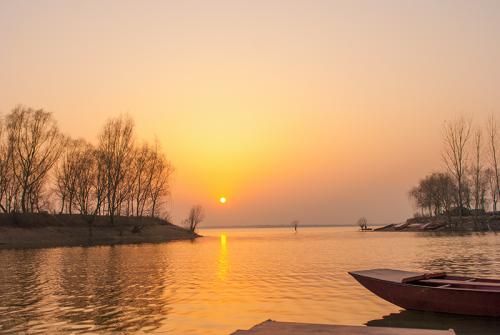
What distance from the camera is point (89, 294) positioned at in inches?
774

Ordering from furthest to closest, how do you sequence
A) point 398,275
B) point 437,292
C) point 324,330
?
point 398,275 < point 437,292 < point 324,330

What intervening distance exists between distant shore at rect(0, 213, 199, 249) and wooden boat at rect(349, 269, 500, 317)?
50153 millimetres

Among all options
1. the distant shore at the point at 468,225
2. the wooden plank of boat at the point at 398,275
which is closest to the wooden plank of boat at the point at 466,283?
the wooden plank of boat at the point at 398,275

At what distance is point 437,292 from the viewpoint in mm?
14164

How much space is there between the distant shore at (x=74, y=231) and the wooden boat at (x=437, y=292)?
5015 centimetres

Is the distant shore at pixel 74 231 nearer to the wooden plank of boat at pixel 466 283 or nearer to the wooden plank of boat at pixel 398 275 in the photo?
the wooden plank of boat at pixel 398 275

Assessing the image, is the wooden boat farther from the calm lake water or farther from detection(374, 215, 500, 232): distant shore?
detection(374, 215, 500, 232): distant shore

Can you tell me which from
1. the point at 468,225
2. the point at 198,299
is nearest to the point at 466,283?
the point at 198,299

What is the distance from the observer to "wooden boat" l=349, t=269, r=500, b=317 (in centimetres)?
1340

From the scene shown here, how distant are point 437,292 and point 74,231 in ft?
216

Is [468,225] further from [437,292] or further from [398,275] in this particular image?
[437,292]

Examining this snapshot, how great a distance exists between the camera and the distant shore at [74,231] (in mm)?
58575

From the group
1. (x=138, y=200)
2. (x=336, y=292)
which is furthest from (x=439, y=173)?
(x=336, y=292)

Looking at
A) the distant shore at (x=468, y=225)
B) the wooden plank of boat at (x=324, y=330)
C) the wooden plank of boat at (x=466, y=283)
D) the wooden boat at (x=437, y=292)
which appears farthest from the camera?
the distant shore at (x=468, y=225)
